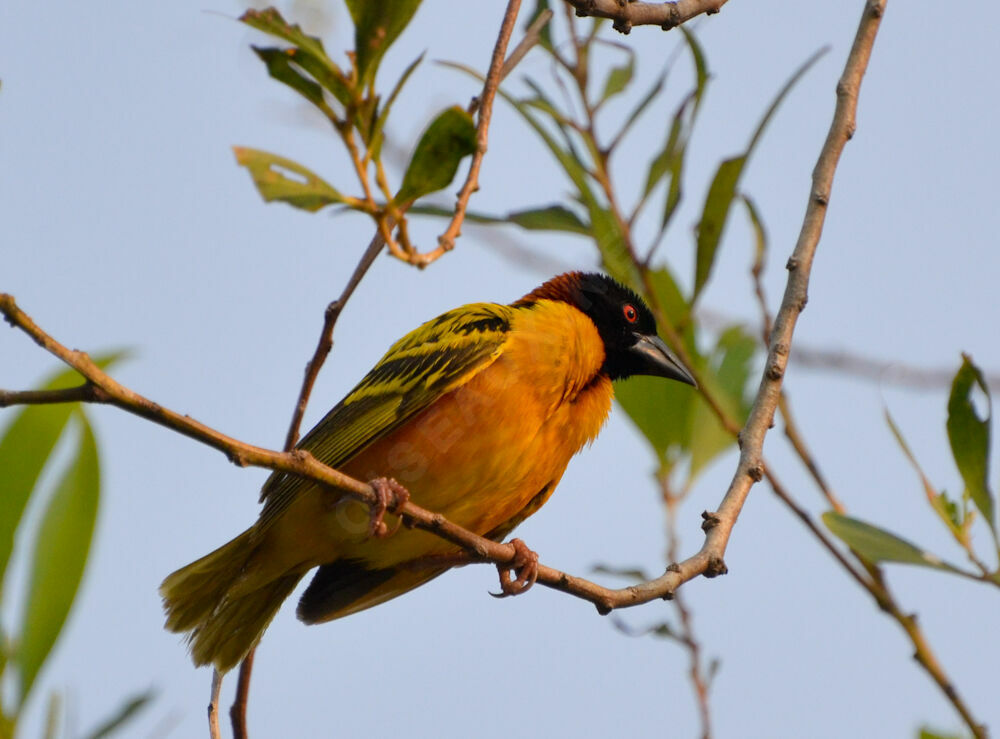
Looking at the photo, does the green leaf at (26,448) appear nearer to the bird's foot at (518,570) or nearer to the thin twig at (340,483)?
the thin twig at (340,483)

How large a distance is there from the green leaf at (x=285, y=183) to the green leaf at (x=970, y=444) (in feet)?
5.45

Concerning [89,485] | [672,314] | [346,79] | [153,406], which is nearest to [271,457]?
[153,406]

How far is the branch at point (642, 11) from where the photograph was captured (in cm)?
274

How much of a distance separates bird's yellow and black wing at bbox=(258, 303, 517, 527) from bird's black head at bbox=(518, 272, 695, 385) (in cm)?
53

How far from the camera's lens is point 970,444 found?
3.10m

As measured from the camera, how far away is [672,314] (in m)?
4.52

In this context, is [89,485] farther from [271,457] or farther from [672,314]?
[672,314]

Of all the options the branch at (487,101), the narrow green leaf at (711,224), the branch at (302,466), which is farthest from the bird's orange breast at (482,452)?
the branch at (487,101)

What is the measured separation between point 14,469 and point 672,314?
2.43 meters

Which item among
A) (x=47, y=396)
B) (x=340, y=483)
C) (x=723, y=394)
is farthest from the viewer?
(x=723, y=394)

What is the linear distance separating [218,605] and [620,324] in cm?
191

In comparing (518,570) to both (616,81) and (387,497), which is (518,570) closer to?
(387,497)

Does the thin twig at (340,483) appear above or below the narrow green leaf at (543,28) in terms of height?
below

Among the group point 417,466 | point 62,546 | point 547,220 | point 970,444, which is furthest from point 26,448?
point 970,444
